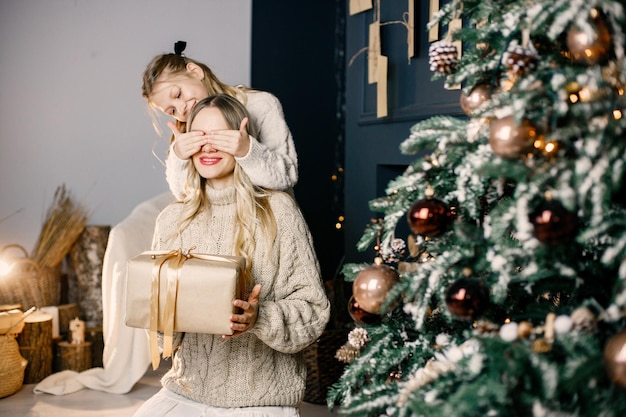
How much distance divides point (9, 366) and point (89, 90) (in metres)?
1.59

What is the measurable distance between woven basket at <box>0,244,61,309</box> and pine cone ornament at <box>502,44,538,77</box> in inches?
124

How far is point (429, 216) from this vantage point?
1143 mm

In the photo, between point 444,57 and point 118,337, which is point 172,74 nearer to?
point 444,57

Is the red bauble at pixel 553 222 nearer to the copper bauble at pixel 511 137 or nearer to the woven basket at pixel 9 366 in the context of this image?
the copper bauble at pixel 511 137

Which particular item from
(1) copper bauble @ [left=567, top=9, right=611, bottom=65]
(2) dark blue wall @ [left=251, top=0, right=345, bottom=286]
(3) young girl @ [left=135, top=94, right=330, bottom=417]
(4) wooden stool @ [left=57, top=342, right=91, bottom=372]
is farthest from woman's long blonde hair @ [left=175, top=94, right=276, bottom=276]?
(2) dark blue wall @ [left=251, top=0, right=345, bottom=286]

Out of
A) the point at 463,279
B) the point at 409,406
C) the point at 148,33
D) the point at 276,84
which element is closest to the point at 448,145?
the point at 463,279

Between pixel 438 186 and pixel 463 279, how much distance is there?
0.20 meters

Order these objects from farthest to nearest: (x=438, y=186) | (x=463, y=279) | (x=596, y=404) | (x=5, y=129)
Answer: (x=5, y=129) < (x=438, y=186) < (x=463, y=279) < (x=596, y=404)

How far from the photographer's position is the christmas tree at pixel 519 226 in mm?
948

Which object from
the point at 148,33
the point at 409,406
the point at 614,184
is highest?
the point at 148,33

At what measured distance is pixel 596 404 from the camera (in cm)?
93

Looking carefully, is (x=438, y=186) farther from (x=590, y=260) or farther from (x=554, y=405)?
(x=554, y=405)

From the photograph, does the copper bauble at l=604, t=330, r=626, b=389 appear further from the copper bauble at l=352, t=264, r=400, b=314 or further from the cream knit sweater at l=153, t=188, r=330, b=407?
the cream knit sweater at l=153, t=188, r=330, b=407

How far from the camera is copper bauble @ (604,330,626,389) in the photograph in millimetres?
857
